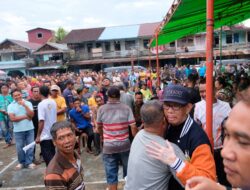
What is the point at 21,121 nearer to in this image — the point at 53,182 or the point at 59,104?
the point at 59,104

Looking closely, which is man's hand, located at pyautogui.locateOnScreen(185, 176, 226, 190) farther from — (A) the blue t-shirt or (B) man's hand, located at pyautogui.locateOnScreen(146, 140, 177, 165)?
(A) the blue t-shirt

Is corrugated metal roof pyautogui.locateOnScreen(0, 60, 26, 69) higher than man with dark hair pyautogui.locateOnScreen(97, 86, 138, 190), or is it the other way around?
corrugated metal roof pyautogui.locateOnScreen(0, 60, 26, 69)

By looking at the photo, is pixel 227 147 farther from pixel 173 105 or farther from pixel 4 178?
pixel 4 178

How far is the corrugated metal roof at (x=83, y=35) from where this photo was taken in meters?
39.1

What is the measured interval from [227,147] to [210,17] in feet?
5.65

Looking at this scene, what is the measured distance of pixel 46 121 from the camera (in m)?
5.17

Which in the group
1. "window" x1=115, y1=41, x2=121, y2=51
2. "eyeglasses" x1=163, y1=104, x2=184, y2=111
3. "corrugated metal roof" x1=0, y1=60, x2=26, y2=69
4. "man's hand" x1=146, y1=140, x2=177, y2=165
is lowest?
"man's hand" x1=146, y1=140, x2=177, y2=165

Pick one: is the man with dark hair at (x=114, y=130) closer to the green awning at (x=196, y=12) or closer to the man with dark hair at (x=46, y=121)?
the man with dark hair at (x=46, y=121)

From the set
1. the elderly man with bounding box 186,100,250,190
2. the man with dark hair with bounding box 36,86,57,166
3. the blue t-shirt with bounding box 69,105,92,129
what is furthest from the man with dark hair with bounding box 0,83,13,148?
the elderly man with bounding box 186,100,250,190

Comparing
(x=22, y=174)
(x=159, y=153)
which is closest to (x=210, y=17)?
(x=159, y=153)

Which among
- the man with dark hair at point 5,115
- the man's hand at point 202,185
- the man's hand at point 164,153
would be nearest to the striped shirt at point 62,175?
the man's hand at point 164,153

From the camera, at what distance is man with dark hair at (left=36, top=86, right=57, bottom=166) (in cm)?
505

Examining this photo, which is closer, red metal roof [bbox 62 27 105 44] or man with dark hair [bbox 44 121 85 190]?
man with dark hair [bbox 44 121 85 190]

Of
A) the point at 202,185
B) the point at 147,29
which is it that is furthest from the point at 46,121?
the point at 147,29
